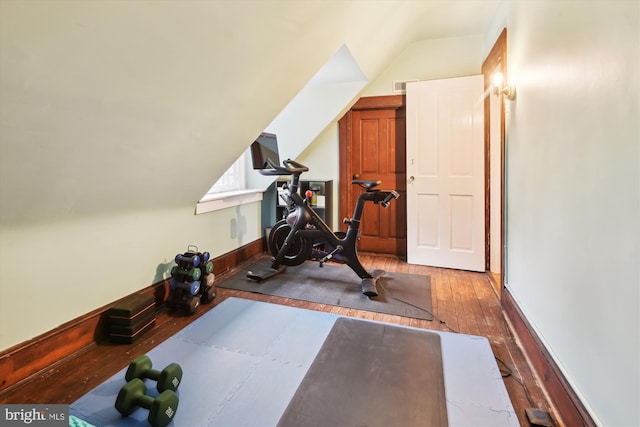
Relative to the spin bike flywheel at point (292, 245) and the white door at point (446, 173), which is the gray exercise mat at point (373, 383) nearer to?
the spin bike flywheel at point (292, 245)

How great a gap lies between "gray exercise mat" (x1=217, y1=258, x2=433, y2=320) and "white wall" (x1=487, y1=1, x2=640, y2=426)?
874 mm

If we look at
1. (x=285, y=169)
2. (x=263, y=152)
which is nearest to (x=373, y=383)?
(x=285, y=169)

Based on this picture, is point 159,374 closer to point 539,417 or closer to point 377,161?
point 539,417

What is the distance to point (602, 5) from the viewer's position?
3.69 feet

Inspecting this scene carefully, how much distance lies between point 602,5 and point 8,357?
2988 millimetres

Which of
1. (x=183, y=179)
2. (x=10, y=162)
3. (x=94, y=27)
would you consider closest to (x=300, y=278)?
(x=183, y=179)

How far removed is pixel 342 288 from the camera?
3000 millimetres

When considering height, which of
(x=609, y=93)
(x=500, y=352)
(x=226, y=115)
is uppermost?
(x=226, y=115)

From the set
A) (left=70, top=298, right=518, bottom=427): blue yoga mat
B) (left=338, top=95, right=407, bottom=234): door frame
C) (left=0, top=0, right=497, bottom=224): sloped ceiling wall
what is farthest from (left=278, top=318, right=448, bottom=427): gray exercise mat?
(left=338, top=95, right=407, bottom=234): door frame

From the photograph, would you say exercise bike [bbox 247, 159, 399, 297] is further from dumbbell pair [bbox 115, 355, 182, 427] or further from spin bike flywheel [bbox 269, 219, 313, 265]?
dumbbell pair [bbox 115, 355, 182, 427]

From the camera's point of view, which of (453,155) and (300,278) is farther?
(453,155)

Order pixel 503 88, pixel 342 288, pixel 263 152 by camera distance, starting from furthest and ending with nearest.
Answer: pixel 263 152
pixel 342 288
pixel 503 88

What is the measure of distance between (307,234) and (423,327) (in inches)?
55.1

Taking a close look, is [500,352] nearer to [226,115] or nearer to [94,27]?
[226,115]
